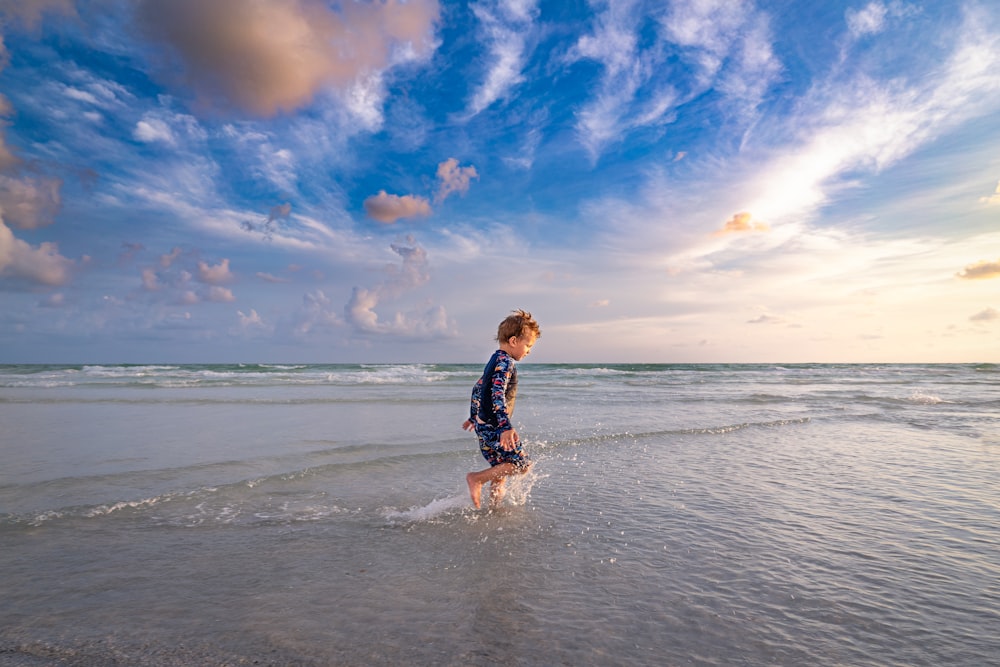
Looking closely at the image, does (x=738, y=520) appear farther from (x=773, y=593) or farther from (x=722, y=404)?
(x=722, y=404)

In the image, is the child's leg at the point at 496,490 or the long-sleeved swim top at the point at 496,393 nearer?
the long-sleeved swim top at the point at 496,393

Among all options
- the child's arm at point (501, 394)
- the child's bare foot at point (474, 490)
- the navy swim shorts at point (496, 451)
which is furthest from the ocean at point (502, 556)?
the child's arm at point (501, 394)

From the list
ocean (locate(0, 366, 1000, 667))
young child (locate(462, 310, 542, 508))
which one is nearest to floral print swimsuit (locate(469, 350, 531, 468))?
young child (locate(462, 310, 542, 508))

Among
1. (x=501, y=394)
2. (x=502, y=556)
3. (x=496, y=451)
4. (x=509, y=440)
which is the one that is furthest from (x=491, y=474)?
(x=502, y=556)

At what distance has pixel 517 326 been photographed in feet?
17.0

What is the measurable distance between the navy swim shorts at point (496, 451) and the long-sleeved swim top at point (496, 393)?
0.08m

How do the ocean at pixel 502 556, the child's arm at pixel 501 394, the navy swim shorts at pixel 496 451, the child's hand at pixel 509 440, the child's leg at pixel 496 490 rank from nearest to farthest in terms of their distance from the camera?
the ocean at pixel 502 556 → the child's hand at pixel 509 440 → the child's arm at pixel 501 394 → the navy swim shorts at pixel 496 451 → the child's leg at pixel 496 490

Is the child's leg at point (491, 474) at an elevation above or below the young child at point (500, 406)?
below

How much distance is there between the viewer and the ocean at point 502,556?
2691 mm

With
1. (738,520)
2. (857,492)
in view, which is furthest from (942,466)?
(738,520)

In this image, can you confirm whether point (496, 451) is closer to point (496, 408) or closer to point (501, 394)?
point (496, 408)

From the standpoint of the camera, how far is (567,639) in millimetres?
2711

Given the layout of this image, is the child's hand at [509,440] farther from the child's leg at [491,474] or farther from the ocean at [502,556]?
the ocean at [502,556]

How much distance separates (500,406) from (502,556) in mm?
1494
